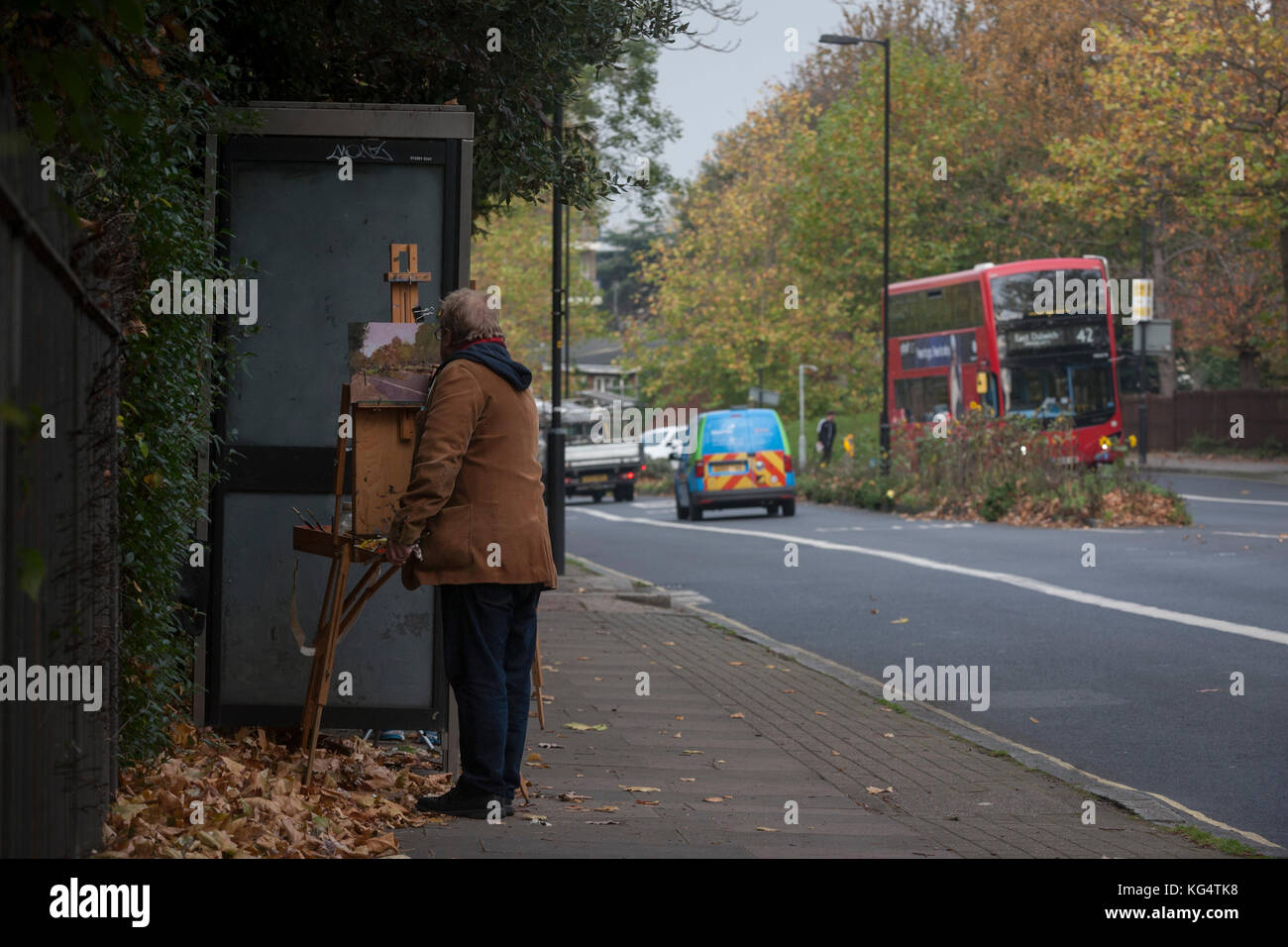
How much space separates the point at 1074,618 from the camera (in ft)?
45.5

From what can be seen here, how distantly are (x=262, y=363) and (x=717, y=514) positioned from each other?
28.7 m

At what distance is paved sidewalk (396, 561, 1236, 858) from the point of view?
5.86 metres

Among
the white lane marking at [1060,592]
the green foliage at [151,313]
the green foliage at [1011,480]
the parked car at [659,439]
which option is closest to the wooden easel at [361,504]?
the green foliage at [151,313]

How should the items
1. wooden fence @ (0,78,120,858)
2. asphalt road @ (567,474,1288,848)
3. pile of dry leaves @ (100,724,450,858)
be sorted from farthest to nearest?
asphalt road @ (567,474,1288,848)
pile of dry leaves @ (100,724,450,858)
wooden fence @ (0,78,120,858)

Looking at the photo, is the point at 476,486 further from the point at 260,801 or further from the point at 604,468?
the point at 604,468

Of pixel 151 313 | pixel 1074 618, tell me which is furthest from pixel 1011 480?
pixel 151 313

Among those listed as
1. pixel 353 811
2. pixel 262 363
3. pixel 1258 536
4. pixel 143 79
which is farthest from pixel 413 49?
pixel 1258 536

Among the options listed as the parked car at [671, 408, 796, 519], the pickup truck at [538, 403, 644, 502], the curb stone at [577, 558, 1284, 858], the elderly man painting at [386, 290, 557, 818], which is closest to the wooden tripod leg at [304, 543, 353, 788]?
the elderly man painting at [386, 290, 557, 818]

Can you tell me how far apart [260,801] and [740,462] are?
2511cm

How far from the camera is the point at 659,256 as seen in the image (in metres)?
57.4

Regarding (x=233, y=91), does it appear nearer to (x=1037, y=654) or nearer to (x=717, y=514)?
(x=1037, y=654)

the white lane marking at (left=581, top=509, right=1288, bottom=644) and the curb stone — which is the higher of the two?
the white lane marking at (left=581, top=509, right=1288, bottom=644)

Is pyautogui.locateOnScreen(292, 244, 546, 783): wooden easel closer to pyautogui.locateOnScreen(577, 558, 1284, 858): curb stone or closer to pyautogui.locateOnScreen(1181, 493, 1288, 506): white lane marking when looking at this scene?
pyautogui.locateOnScreen(577, 558, 1284, 858): curb stone
